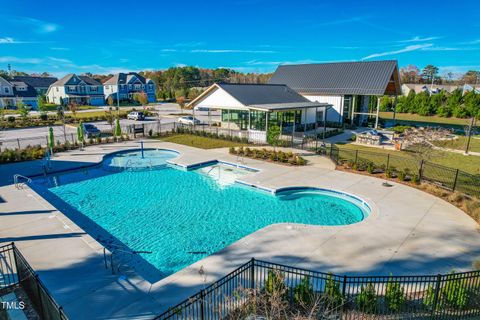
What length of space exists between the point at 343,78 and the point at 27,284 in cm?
3542

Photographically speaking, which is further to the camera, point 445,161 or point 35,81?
point 35,81

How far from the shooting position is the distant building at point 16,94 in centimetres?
6072

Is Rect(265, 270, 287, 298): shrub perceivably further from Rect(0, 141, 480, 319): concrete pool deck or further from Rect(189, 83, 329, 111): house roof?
Rect(189, 83, 329, 111): house roof

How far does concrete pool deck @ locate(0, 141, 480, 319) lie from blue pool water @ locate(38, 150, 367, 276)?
127cm

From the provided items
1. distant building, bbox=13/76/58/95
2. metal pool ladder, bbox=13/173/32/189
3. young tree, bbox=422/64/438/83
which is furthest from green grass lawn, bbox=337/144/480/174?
young tree, bbox=422/64/438/83

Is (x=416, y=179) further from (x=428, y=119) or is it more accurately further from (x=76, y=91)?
(x=76, y=91)

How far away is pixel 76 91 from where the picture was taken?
66.0 m

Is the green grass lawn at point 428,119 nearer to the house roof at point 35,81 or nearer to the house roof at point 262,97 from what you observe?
the house roof at point 262,97

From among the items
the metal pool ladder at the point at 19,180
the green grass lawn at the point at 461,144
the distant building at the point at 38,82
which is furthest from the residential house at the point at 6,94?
the green grass lawn at the point at 461,144

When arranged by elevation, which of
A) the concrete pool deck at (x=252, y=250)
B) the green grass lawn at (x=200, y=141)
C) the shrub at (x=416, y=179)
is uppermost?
the green grass lawn at (x=200, y=141)

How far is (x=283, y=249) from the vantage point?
31.4 ft

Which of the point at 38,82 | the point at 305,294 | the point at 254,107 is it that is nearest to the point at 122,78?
the point at 38,82

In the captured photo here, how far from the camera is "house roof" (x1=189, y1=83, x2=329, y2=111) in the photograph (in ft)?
87.7

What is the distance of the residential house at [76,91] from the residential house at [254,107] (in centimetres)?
4662
